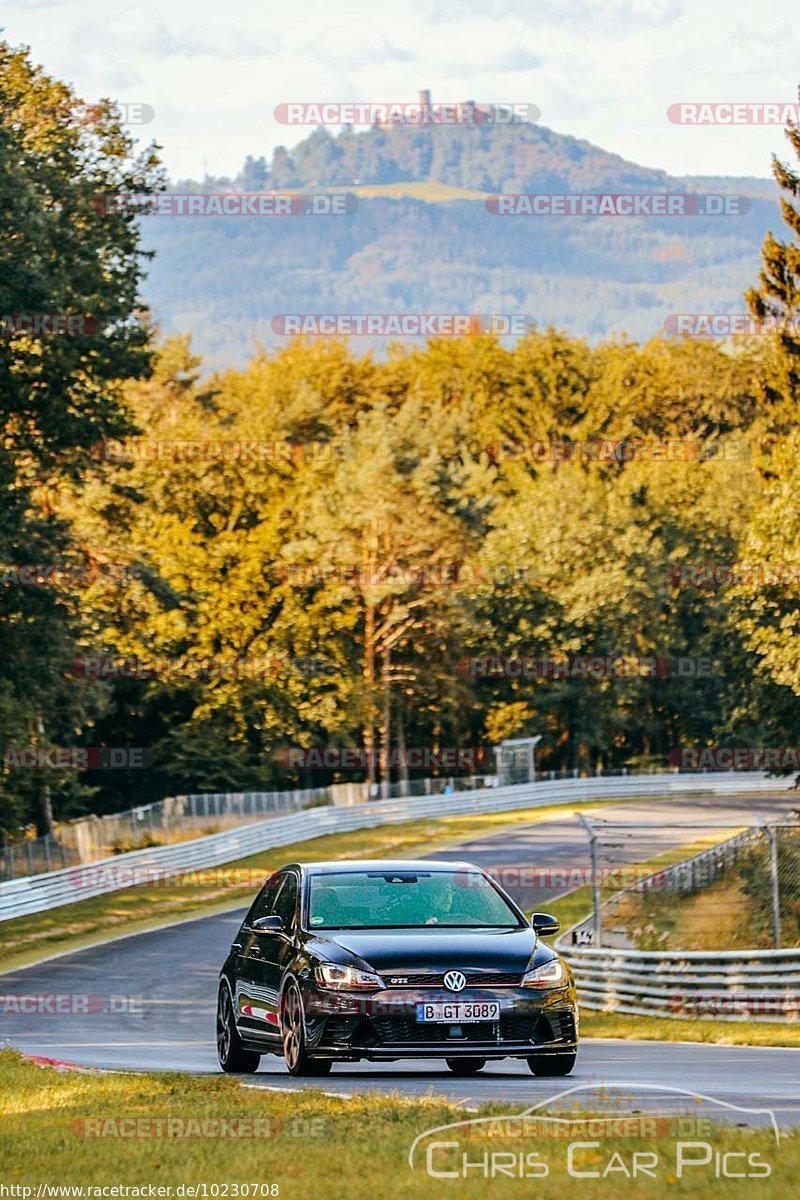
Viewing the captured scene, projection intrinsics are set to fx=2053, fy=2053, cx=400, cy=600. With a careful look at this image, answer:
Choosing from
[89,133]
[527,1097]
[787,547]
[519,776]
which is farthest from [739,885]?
[519,776]

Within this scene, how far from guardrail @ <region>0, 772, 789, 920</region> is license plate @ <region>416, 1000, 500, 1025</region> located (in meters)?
27.0

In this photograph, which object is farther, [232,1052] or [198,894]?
[198,894]

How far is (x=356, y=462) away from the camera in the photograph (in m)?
74.6

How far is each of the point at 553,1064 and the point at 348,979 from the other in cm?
168

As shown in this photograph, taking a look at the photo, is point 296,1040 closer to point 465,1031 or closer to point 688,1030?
point 465,1031

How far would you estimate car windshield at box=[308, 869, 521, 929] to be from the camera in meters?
13.8

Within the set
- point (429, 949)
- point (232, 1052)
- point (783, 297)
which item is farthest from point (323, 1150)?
point (783, 297)

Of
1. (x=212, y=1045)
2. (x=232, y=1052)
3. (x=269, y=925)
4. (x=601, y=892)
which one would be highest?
(x=269, y=925)

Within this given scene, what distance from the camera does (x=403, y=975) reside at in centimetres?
1286

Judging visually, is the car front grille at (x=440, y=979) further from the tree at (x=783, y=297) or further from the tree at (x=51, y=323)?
the tree at (x=783, y=297)

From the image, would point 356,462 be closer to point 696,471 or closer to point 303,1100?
point 696,471

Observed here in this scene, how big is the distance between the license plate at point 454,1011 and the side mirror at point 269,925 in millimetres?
1662

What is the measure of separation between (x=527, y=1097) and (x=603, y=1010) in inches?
600

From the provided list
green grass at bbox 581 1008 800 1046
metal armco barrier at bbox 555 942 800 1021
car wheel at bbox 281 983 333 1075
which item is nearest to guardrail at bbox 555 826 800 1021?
metal armco barrier at bbox 555 942 800 1021
